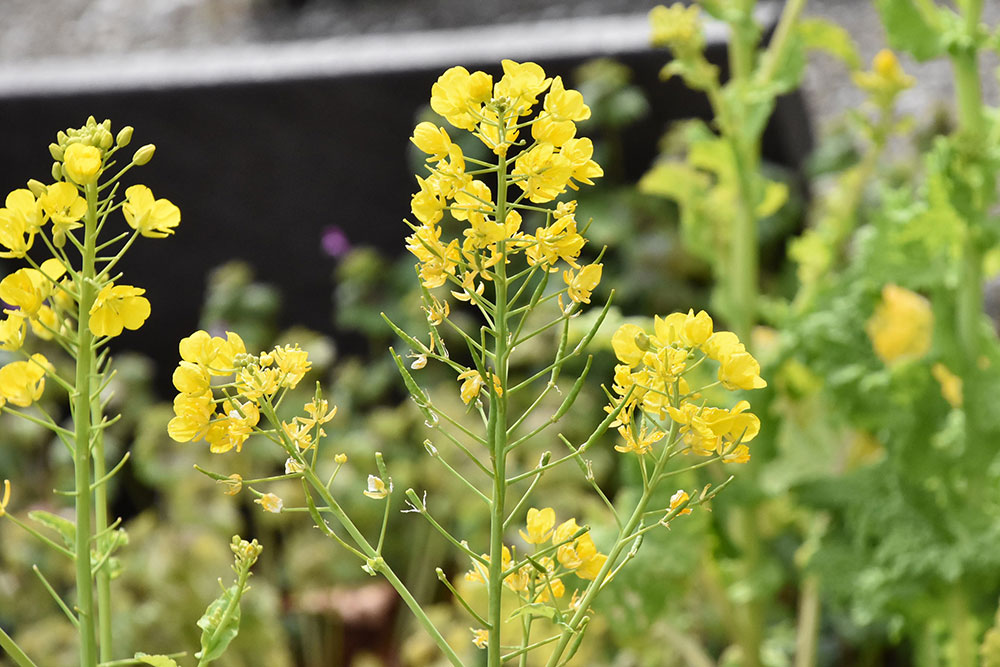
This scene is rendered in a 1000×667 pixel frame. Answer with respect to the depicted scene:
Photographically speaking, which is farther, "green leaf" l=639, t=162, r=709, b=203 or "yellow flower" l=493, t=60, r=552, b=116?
"green leaf" l=639, t=162, r=709, b=203

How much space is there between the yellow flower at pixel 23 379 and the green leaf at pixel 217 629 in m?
0.10

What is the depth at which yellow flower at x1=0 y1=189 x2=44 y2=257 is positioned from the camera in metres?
0.34

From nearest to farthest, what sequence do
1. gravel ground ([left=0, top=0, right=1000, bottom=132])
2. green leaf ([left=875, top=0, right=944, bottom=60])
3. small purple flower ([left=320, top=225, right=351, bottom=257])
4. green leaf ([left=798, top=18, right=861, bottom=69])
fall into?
1. green leaf ([left=875, top=0, right=944, bottom=60])
2. green leaf ([left=798, top=18, right=861, bottom=69])
3. small purple flower ([left=320, top=225, right=351, bottom=257])
4. gravel ground ([left=0, top=0, right=1000, bottom=132])

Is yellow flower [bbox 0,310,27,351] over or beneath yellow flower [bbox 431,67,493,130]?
beneath

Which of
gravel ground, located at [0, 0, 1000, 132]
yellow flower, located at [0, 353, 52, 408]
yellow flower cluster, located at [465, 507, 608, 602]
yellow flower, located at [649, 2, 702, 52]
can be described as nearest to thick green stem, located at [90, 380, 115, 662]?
yellow flower, located at [0, 353, 52, 408]

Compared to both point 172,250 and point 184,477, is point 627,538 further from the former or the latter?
point 172,250

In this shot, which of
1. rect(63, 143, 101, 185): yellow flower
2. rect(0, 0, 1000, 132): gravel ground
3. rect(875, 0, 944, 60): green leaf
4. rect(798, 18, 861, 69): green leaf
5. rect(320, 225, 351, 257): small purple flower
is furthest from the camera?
rect(0, 0, 1000, 132): gravel ground

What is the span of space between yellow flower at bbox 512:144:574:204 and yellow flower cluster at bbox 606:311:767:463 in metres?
0.05

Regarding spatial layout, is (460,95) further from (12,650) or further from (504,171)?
(12,650)

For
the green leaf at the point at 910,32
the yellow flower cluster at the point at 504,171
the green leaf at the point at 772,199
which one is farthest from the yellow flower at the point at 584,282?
the green leaf at the point at 772,199

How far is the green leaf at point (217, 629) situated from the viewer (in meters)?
0.38

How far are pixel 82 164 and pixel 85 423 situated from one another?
85 millimetres

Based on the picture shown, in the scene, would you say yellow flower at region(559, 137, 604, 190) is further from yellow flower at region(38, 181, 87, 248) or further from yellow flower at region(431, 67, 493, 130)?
yellow flower at region(38, 181, 87, 248)

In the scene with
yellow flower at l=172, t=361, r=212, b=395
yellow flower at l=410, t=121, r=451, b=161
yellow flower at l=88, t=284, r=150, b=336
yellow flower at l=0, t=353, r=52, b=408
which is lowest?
yellow flower at l=0, t=353, r=52, b=408
